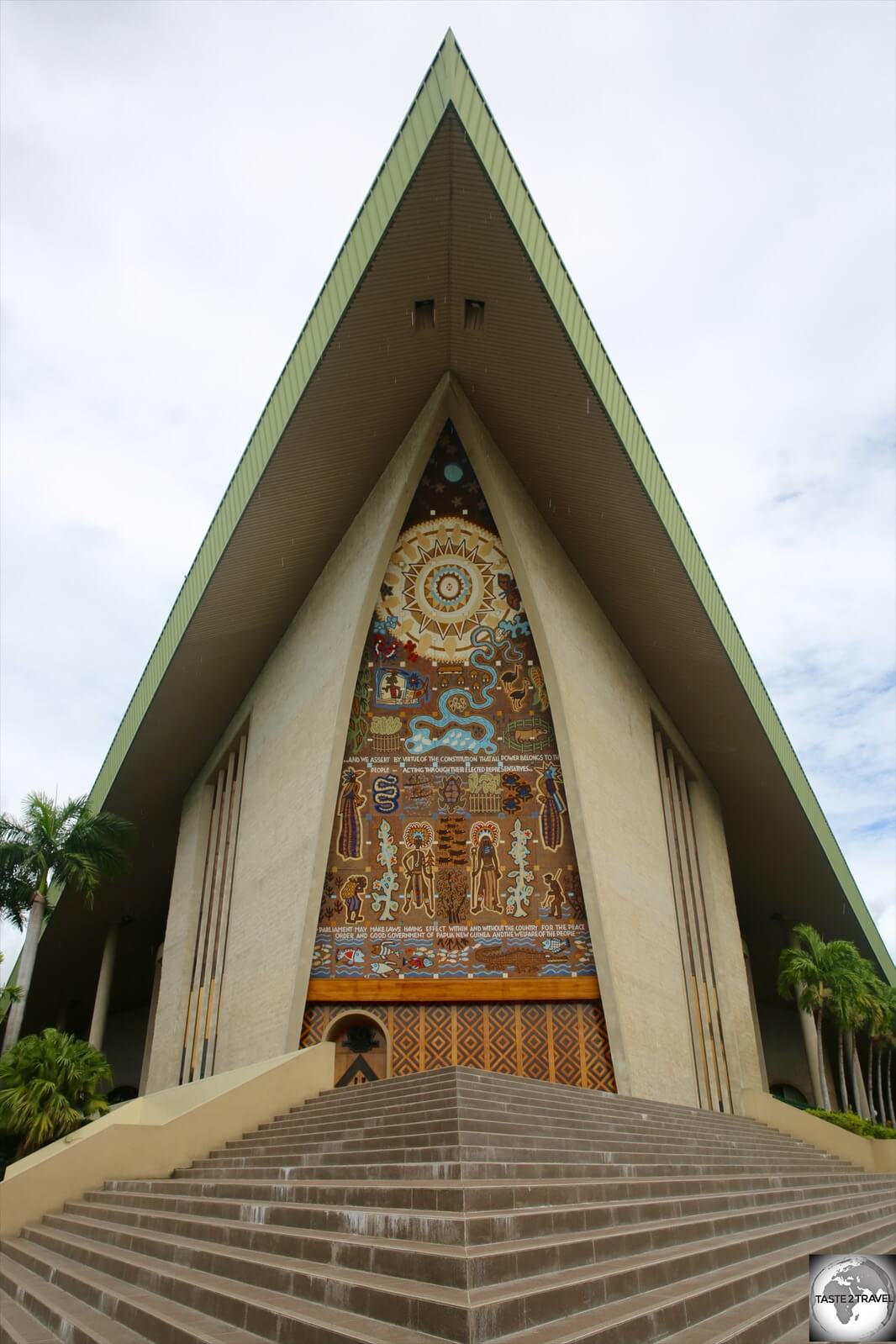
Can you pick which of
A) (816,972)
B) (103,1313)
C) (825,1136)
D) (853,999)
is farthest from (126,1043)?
(103,1313)

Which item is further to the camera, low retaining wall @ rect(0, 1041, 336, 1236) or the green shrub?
the green shrub

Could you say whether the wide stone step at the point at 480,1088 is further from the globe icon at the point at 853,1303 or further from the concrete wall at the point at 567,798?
the globe icon at the point at 853,1303

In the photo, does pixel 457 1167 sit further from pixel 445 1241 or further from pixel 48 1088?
pixel 48 1088

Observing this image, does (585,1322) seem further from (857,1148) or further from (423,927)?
(857,1148)

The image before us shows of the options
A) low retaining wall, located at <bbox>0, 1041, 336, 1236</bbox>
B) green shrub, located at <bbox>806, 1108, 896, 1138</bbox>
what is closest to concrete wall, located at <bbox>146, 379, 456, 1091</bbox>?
low retaining wall, located at <bbox>0, 1041, 336, 1236</bbox>

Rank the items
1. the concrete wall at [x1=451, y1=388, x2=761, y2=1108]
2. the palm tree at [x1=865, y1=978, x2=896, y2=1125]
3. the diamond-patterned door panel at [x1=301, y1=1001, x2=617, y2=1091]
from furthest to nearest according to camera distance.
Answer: the palm tree at [x1=865, y1=978, x2=896, y2=1125] < the concrete wall at [x1=451, y1=388, x2=761, y2=1108] < the diamond-patterned door panel at [x1=301, y1=1001, x2=617, y2=1091]

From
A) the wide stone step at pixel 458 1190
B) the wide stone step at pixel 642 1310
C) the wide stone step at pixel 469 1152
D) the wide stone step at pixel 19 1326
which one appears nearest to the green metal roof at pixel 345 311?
the wide stone step at pixel 469 1152

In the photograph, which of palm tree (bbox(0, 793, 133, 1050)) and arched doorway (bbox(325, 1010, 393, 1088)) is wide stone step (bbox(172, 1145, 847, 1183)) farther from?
palm tree (bbox(0, 793, 133, 1050))

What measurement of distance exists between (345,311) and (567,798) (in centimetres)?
705

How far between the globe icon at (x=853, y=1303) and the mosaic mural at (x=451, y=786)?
883cm

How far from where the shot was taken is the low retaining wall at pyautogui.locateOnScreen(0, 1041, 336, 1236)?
27.8 feet

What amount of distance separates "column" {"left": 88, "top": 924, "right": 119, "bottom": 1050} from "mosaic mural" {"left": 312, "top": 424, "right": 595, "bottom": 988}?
9411mm

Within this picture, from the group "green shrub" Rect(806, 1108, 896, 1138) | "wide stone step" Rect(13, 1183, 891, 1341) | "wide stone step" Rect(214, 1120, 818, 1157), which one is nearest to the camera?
"wide stone step" Rect(13, 1183, 891, 1341)

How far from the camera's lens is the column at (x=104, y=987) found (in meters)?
20.7
